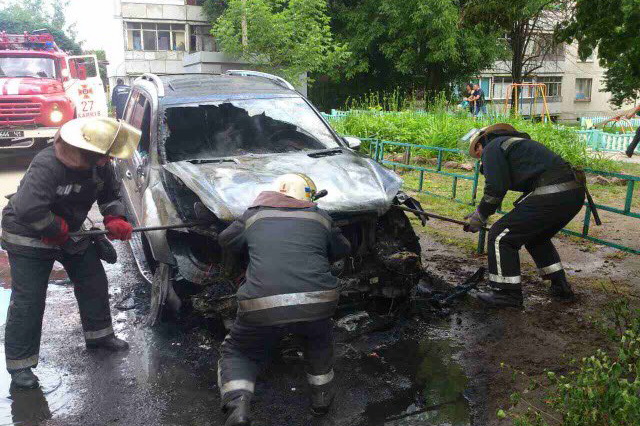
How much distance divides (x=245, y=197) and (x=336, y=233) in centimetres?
87

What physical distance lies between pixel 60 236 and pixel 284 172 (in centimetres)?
164

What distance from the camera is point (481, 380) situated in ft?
12.2

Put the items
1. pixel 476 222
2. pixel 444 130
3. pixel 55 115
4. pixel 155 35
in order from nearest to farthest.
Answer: pixel 476 222, pixel 444 130, pixel 55 115, pixel 155 35

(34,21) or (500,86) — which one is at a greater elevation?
(34,21)

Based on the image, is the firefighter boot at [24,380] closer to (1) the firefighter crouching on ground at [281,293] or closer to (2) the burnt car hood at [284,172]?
(1) the firefighter crouching on ground at [281,293]

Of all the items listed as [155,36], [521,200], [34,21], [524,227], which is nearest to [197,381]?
[524,227]

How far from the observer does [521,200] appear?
477 cm

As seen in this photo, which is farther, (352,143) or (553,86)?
(553,86)

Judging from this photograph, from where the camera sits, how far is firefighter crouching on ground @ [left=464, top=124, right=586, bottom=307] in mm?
4605

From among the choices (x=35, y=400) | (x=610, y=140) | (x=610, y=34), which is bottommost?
(x=35, y=400)

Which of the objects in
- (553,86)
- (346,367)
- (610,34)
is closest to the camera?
(346,367)

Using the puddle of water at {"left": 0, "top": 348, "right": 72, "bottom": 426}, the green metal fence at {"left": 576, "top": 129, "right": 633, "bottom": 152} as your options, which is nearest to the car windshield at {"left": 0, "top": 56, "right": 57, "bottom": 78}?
the puddle of water at {"left": 0, "top": 348, "right": 72, "bottom": 426}

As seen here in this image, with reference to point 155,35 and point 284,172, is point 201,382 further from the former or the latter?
point 155,35

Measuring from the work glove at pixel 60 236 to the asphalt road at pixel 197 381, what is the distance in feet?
2.98
